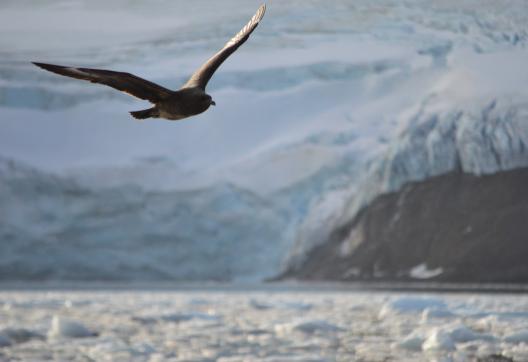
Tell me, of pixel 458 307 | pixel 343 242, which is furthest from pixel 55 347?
pixel 343 242

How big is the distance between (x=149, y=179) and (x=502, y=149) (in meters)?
25.5

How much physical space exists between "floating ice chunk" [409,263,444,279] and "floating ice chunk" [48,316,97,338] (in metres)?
51.9

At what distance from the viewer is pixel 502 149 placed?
7069 centimetres

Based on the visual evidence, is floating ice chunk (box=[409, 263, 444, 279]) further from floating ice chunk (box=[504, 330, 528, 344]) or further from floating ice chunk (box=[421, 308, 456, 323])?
floating ice chunk (box=[504, 330, 528, 344])

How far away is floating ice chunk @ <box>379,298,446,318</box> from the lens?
110 ft

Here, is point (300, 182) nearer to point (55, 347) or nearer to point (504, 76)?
point (504, 76)

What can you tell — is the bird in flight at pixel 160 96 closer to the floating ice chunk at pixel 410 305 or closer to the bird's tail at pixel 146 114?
the bird's tail at pixel 146 114

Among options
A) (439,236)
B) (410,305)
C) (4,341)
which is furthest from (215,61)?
(439,236)

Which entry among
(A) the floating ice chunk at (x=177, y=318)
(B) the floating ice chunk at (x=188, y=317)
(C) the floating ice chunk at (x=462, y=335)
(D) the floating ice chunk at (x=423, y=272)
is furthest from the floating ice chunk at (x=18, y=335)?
(D) the floating ice chunk at (x=423, y=272)

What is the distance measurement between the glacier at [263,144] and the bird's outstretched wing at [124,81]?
5206cm

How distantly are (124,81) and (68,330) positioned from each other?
17.9 meters

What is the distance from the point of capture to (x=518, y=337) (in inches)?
863

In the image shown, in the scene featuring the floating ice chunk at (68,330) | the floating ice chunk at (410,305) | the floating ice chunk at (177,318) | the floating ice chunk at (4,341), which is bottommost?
the floating ice chunk at (4,341)

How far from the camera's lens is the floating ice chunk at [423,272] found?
7509 centimetres
